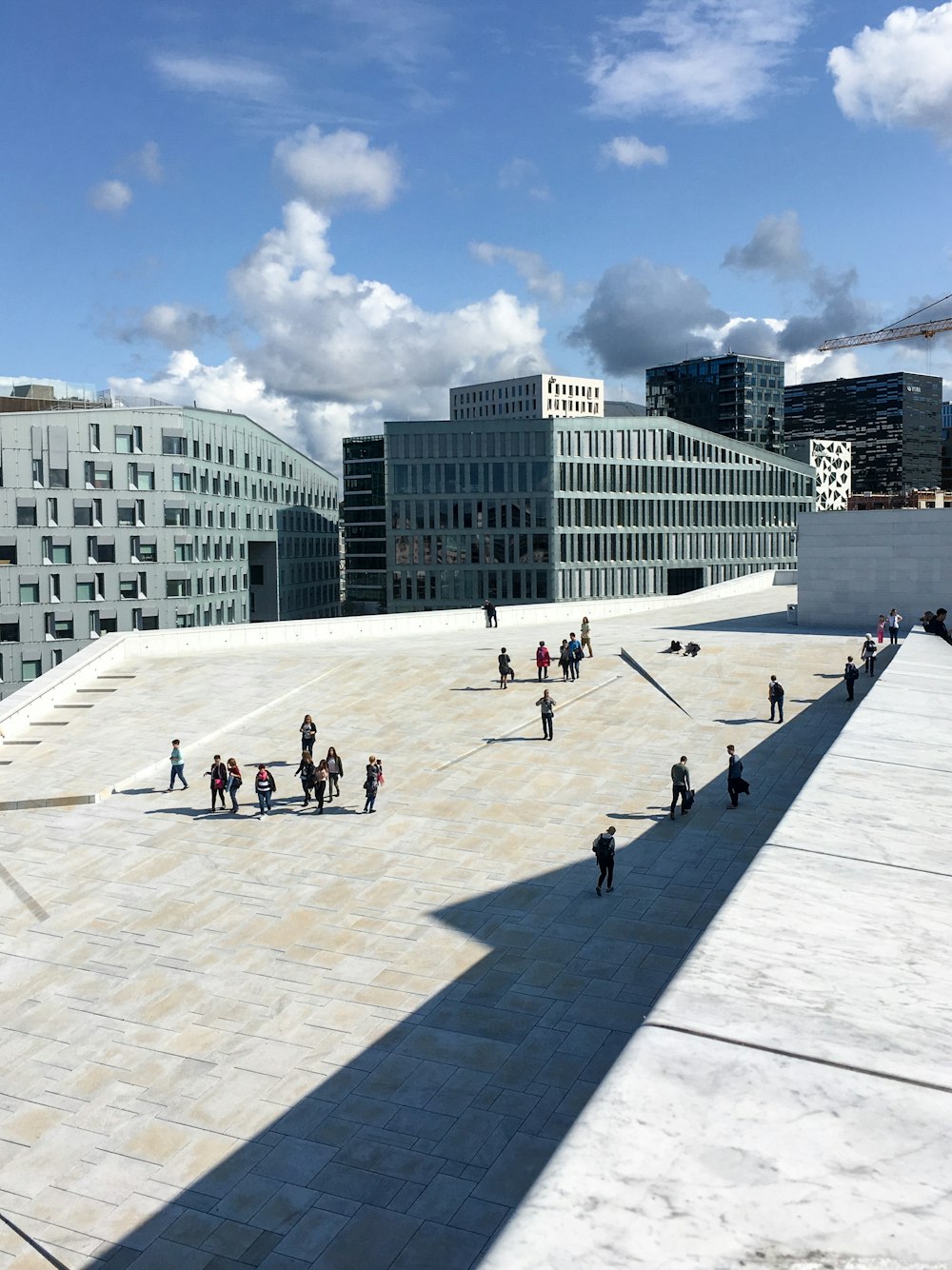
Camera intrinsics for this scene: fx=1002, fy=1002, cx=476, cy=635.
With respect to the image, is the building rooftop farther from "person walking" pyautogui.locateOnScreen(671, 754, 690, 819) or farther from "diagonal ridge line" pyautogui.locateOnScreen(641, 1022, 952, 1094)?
"person walking" pyautogui.locateOnScreen(671, 754, 690, 819)

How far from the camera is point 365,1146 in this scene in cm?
1148

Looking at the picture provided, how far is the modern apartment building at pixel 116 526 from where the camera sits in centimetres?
6431

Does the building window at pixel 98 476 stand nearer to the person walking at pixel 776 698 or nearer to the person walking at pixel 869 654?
the person walking at pixel 869 654

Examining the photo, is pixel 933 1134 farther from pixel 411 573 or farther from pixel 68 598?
pixel 411 573

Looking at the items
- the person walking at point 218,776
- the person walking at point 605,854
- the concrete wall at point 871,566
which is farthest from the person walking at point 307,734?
the concrete wall at point 871,566

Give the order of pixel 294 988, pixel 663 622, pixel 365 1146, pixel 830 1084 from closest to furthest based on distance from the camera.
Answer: pixel 830 1084
pixel 365 1146
pixel 294 988
pixel 663 622

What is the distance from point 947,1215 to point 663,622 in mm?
44587

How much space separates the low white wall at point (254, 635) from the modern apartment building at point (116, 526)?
24.8 m

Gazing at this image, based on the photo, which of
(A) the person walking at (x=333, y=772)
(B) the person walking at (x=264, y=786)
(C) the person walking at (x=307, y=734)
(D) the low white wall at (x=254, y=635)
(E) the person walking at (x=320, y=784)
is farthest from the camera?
(D) the low white wall at (x=254, y=635)

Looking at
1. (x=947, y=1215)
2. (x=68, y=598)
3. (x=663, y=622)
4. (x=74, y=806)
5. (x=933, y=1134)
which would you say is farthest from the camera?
(x=68, y=598)

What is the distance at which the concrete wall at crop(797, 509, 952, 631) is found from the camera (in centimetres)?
4281

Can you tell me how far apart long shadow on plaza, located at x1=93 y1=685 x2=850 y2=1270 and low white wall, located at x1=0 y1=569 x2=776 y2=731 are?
825 inches

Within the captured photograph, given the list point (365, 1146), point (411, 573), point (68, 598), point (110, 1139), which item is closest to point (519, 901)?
point (365, 1146)

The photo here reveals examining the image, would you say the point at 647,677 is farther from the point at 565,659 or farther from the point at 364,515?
the point at 364,515
